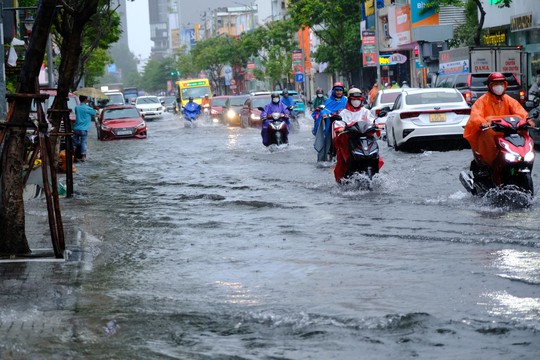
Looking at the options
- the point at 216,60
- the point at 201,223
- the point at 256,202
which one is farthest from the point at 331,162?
the point at 216,60

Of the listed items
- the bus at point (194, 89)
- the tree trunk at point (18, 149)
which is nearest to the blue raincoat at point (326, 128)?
the tree trunk at point (18, 149)

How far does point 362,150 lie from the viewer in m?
→ 16.5

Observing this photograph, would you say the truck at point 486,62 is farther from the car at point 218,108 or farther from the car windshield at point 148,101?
the car windshield at point 148,101

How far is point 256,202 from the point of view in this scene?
16141mm

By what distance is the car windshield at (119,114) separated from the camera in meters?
42.8

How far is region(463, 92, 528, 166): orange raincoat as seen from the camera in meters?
13.8

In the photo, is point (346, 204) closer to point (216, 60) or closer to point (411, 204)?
point (411, 204)

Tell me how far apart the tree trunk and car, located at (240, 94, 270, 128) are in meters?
34.5

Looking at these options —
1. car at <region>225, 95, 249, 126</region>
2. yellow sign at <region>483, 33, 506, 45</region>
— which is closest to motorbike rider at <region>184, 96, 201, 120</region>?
car at <region>225, 95, 249, 126</region>

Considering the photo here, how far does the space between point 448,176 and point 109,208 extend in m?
5.77

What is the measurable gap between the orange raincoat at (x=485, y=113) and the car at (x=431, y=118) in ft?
31.7

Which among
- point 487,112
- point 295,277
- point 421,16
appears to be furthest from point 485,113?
point 421,16

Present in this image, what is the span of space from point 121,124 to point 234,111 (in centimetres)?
1123

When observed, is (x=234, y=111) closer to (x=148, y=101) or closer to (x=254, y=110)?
(x=254, y=110)
